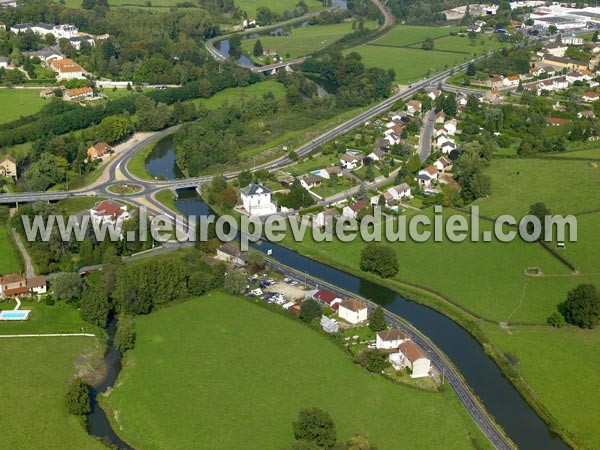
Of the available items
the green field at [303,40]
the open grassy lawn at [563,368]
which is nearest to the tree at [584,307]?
the open grassy lawn at [563,368]

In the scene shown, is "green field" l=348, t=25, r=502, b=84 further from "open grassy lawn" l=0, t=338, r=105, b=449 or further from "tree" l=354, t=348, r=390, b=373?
"open grassy lawn" l=0, t=338, r=105, b=449

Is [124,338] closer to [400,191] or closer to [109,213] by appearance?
[109,213]

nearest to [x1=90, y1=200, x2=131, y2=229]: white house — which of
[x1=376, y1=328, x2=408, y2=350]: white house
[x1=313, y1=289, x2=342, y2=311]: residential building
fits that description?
[x1=313, y1=289, x2=342, y2=311]: residential building

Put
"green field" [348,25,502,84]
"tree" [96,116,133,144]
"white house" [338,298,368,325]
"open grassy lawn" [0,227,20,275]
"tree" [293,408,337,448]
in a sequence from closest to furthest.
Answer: "tree" [293,408,337,448], "white house" [338,298,368,325], "open grassy lawn" [0,227,20,275], "tree" [96,116,133,144], "green field" [348,25,502,84]

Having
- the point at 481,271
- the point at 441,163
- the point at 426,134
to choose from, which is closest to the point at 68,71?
the point at 426,134

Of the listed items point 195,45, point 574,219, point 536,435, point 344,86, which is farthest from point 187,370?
point 195,45

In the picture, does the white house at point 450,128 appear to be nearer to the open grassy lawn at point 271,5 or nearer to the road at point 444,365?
the road at point 444,365
